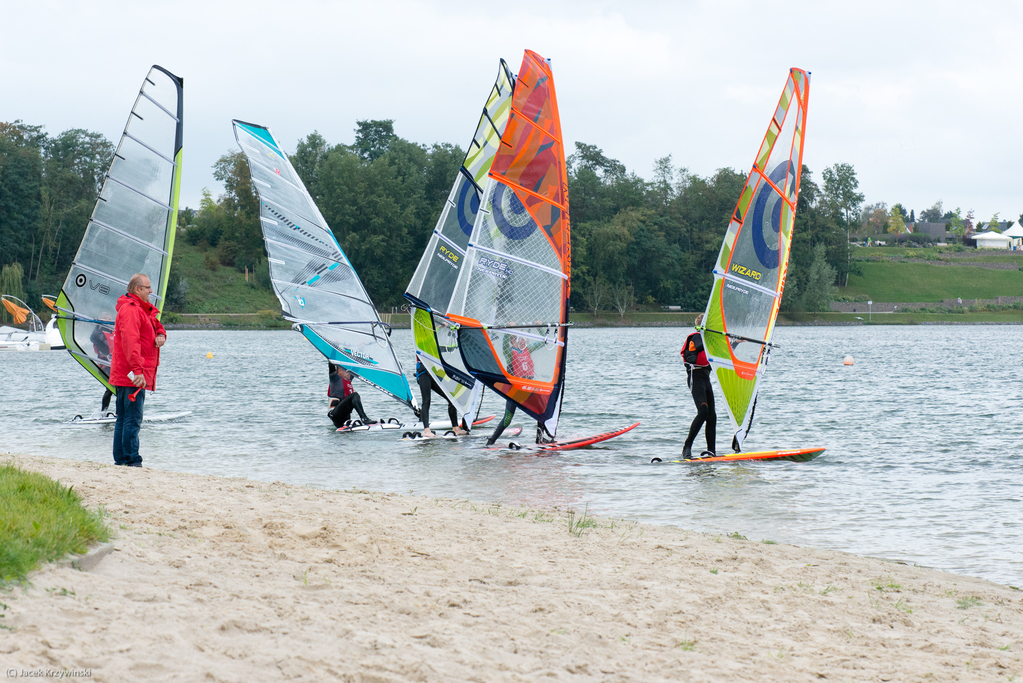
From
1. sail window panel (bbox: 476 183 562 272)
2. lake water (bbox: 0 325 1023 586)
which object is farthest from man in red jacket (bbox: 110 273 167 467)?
sail window panel (bbox: 476 183 562 272)

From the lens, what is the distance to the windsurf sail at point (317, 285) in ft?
47.5

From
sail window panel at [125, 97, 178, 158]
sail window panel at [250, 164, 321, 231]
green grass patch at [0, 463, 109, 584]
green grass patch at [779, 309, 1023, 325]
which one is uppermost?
sail window panel at [125, 97, 178, 158]

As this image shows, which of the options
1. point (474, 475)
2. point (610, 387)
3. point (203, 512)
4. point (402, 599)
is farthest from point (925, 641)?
point (610, 387)

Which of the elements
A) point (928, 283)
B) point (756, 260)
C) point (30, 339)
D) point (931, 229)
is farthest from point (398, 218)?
point (931, 229)

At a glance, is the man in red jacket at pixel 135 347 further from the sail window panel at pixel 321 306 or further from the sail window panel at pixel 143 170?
the sail window panel at pixel 321 306

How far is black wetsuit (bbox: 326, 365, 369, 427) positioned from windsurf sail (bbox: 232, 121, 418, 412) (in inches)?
12.9

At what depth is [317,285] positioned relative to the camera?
1458cm

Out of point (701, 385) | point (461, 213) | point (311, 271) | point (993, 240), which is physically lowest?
point (701, 385)

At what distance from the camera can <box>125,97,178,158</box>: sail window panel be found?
13.5 meters

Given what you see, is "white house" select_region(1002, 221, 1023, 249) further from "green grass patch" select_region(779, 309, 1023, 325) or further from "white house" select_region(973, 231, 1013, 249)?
"green grass patch" select_region(779, 309, 1023, 325)

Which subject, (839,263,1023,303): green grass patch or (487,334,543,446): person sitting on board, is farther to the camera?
(839,263,1023,303): green grass patch

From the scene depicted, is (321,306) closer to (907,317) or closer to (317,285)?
(317,285)

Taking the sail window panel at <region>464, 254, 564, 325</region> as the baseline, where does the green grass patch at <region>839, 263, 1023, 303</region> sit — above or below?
above

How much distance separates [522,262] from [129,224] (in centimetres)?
624
